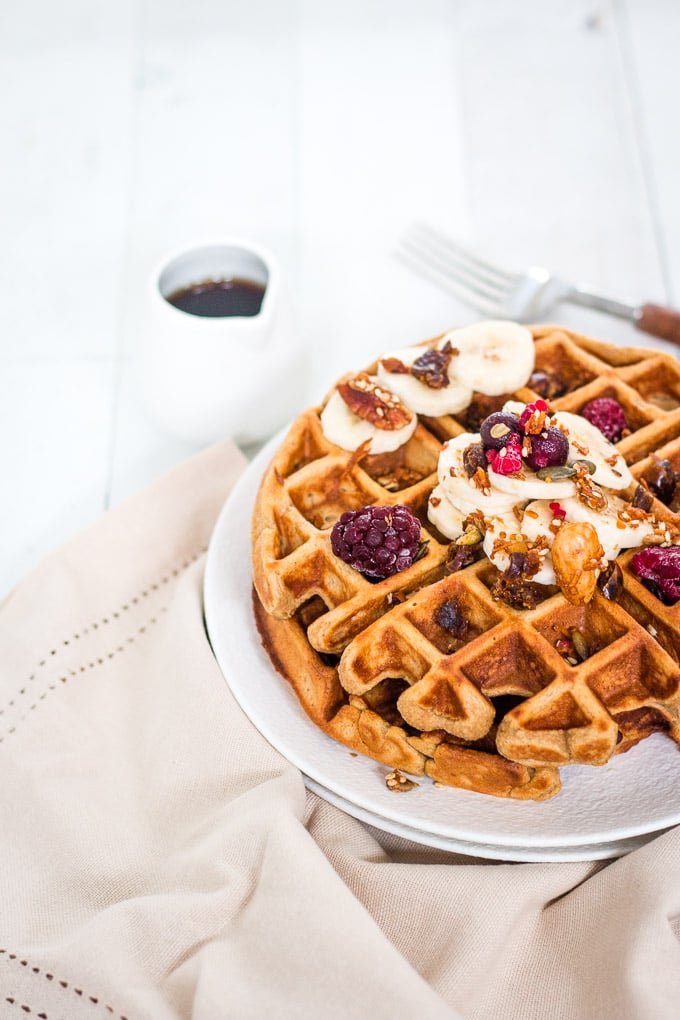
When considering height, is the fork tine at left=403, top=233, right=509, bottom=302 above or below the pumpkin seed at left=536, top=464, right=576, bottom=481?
above

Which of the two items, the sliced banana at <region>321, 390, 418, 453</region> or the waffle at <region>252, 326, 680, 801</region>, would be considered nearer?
the waffle at <region>252, 326, 680, 801</region>

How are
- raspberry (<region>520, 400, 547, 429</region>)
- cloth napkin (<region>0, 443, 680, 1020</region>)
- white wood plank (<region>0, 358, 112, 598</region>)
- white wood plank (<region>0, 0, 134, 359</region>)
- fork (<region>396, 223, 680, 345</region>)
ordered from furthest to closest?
1. white wood plank (<region>0, 0, 134, 359</region>)
2. fork (<region>396, 223, 680, 345</region>)
3. white wood plank (<region>0, 358, 112, 598</region>)
4. raspberry (<region>520, 400, 547, 429</region>)
5. cloth napkin (<region>0, 443, 680, 1020</region>)

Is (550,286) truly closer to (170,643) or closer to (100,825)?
(170,643)

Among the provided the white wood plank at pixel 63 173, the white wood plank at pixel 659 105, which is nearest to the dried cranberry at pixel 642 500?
the white wood plank at pixel 659 105

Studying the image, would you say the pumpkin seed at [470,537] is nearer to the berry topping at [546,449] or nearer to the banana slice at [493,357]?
the berry topping at [546,449]

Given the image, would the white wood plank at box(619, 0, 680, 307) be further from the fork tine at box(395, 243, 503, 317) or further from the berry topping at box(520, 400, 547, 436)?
the berry topping at box(520, 400, 547, 436)

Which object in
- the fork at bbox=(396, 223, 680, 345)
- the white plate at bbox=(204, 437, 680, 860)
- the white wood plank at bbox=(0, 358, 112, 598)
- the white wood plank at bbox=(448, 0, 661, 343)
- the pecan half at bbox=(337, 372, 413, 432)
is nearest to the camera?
the white plate at bbox=(204, 437, 680, 860)

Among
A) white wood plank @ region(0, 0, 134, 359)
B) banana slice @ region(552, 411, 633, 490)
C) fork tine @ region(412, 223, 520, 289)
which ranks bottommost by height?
banana slice @ region(552, 411, 633, 490)

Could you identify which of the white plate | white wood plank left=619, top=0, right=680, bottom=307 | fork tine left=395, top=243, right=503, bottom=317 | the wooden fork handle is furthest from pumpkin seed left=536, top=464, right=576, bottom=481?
white wood plank left=619, top=0, right=680, bottom=307
